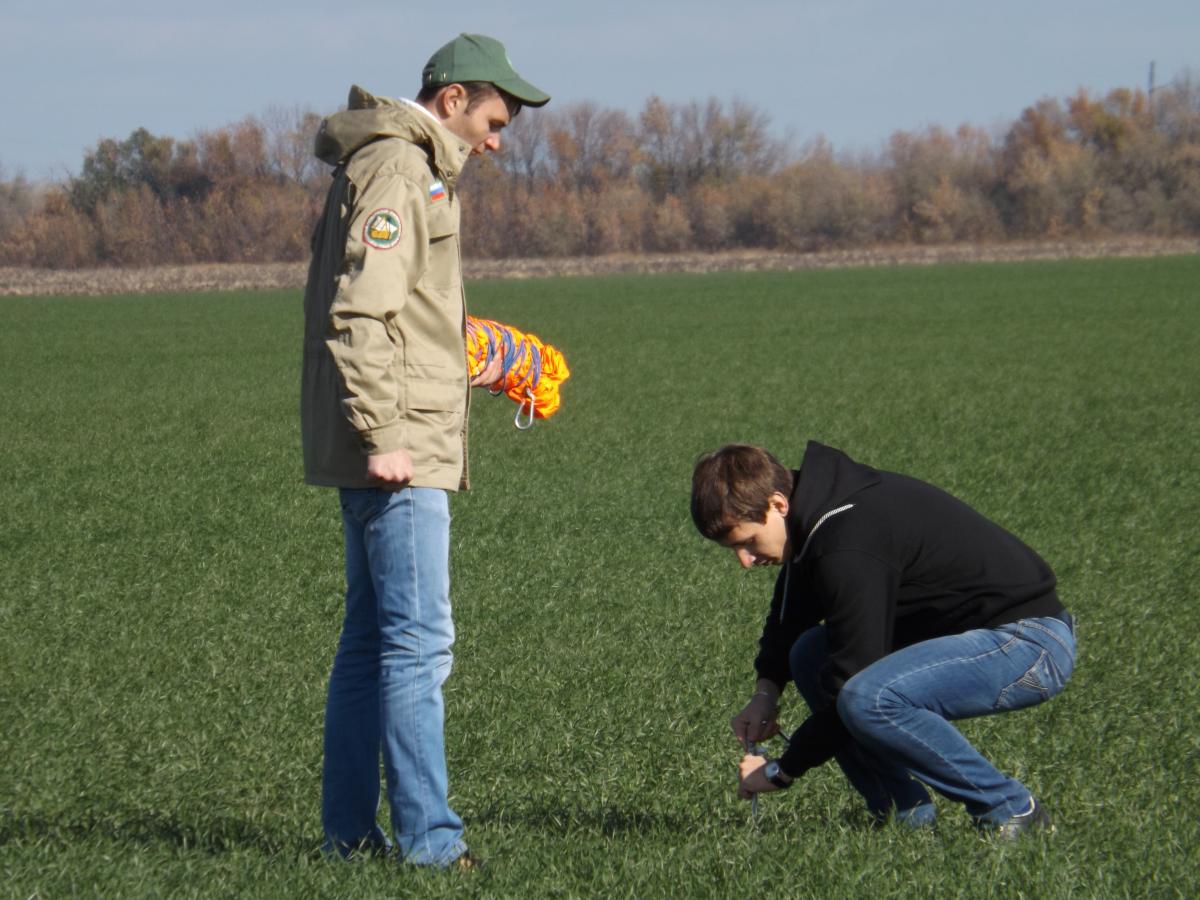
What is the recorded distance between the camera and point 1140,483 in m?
10.8

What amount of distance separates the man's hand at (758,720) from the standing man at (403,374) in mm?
813

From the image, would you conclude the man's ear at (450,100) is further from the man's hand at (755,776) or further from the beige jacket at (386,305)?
the man's hand at (755,776)

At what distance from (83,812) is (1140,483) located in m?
8.45

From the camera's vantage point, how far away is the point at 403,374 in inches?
141

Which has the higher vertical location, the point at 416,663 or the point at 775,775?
the point at 416,663

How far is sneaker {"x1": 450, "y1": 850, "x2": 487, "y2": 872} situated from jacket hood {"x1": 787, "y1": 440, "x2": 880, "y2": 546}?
3.91 feet

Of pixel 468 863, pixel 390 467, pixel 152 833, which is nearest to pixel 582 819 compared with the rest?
pixel 468 863

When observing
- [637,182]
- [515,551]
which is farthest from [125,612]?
[637,182]

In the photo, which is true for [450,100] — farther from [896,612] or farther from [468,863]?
[468,863]

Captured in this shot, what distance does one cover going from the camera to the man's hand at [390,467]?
3484mm

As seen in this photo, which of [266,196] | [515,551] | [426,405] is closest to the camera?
[426,405]

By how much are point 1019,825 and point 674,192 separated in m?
96.4

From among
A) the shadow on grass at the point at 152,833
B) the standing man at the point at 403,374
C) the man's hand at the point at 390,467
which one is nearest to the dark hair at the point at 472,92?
the standing man at the point at 403,374

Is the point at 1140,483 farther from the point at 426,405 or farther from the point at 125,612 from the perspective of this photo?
the point at 426,405
